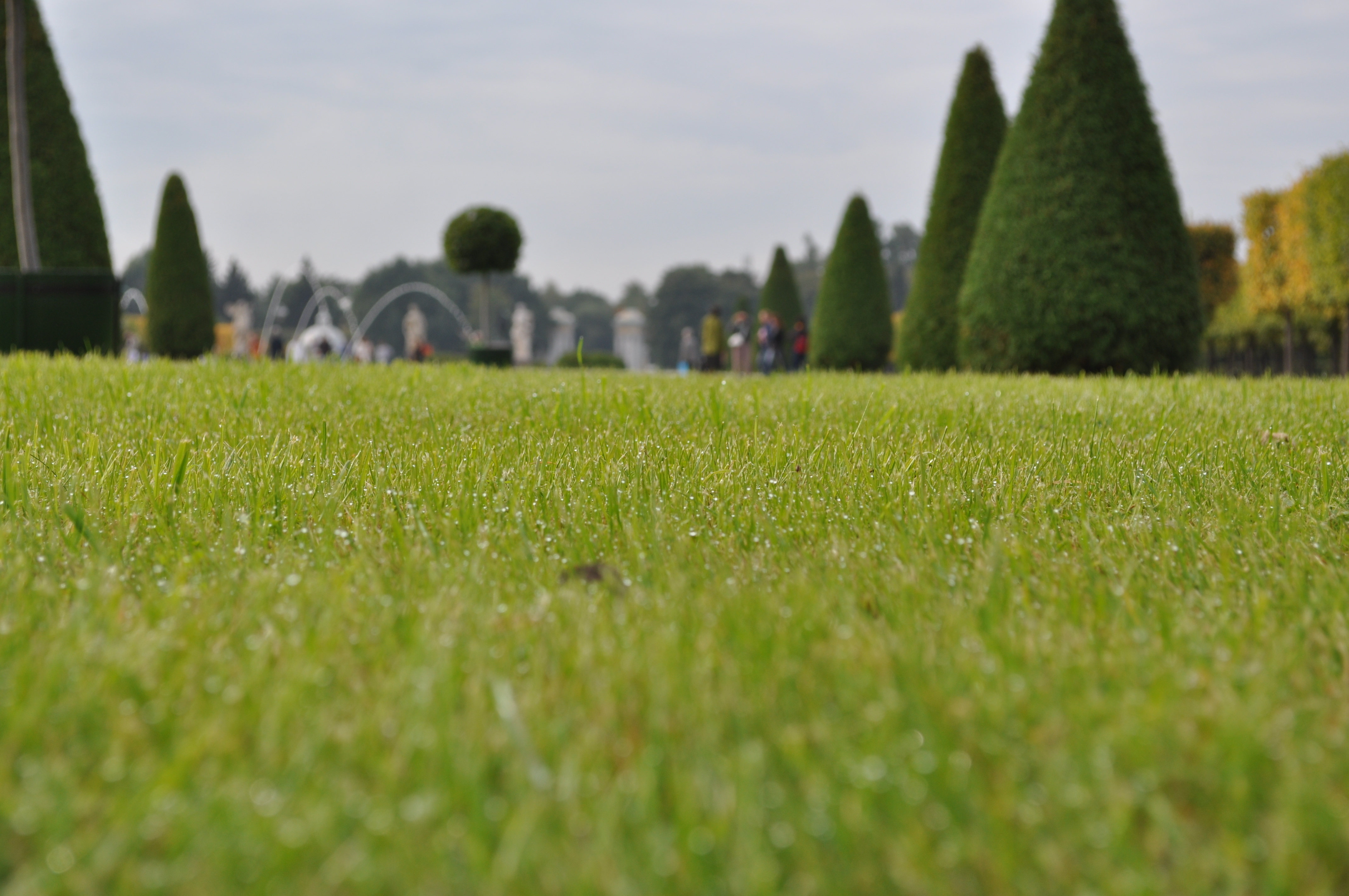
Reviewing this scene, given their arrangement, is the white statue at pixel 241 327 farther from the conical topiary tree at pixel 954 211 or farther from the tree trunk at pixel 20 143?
the conical topiary tree at pixel 954 211

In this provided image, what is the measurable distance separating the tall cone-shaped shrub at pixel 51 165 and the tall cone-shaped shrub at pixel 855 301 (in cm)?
1534

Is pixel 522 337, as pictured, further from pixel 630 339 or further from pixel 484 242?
pixel 630 339

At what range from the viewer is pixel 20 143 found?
46.0 ft

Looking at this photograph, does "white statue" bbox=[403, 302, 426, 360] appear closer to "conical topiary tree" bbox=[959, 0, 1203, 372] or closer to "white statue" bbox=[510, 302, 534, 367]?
"white statue" bbox=[510, 302, 534, 367]

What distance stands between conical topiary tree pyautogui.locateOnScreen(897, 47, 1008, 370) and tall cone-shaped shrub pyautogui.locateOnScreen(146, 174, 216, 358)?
18.6 m

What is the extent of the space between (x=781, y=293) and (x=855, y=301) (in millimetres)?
11163

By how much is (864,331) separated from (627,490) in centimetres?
2148

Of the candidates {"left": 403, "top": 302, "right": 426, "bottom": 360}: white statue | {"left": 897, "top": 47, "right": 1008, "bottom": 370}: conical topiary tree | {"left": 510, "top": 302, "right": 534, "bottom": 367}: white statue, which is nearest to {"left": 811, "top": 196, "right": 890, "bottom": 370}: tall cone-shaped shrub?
{"left": 897, "top": 47, "right": 1008, "bottom": 370}: conical topiary tree

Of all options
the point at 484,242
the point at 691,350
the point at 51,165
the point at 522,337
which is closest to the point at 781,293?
the point at 691,350

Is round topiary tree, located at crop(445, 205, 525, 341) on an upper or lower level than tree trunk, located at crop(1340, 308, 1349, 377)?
upper

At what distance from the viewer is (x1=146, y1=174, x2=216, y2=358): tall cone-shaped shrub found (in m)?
25.9

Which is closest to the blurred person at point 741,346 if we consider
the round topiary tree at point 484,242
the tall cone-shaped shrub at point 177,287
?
the round topiary tree at point 484,242

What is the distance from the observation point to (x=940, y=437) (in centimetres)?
465

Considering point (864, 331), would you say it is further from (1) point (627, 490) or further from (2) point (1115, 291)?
(1) point (627, 490)
